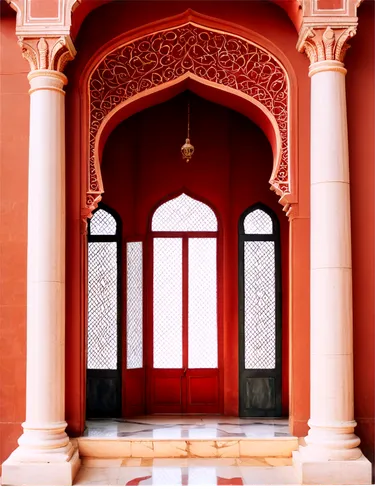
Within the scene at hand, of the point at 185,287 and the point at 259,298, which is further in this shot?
the point at 185,287

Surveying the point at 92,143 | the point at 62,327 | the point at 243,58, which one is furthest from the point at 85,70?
the point at 62,327

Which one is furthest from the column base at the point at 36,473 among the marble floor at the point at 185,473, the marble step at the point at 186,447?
the marble step at the point at 186,447

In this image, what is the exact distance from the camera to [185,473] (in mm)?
6168

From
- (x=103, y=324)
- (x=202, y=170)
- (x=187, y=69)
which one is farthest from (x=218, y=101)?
(x=103, y=324)

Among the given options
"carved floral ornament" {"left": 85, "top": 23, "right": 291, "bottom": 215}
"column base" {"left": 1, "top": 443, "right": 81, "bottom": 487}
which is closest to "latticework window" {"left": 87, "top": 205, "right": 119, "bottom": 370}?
"carved floral ornament" {"left": 85, "top": 23, "right": 291, "bottom": 215}

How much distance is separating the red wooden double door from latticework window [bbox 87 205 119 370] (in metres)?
0.24

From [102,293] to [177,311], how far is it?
1006 millimetres

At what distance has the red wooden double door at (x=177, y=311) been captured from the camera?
8.30 meters

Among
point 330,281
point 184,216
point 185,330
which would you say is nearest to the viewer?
point 330,281

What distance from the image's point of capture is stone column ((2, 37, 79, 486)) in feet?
19.9

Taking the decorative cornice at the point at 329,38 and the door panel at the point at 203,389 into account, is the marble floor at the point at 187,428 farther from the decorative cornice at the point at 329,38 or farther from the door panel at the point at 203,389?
the decorative cornice at the point at 329,38

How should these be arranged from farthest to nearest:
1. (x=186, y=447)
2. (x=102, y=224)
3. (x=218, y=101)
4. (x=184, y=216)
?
(x=184, y=216) < (x=102, y=224) < (x=218, y=101) < (x=186, y=447)

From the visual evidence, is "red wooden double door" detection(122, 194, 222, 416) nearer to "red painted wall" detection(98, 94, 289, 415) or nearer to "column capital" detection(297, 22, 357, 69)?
"red painted wall" detection(98, 94, 289, 415)

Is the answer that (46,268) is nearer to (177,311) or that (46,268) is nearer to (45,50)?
(45,50)
